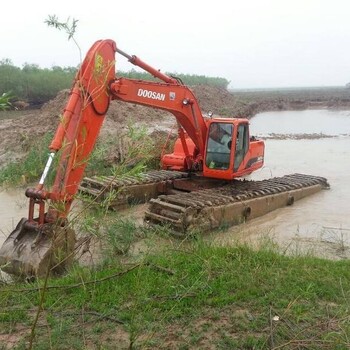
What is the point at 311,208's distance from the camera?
11.3 m

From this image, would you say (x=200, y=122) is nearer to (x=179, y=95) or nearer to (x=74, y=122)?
(x=179, y=95)

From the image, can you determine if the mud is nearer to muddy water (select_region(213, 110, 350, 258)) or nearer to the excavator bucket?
muddy water (select_region(213, 110, 350, 258))

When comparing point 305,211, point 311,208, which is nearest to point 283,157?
point 311,208

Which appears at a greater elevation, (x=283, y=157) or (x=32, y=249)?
(x=32, y=249)

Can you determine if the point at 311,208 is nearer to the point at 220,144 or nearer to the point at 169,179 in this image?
the point at 220,144

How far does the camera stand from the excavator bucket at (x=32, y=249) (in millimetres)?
5758

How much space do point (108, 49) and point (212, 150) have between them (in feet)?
11.8

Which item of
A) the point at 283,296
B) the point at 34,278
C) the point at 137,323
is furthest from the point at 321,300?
the point at 34,278

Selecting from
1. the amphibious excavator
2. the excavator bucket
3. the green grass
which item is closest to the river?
the amphibious excavator

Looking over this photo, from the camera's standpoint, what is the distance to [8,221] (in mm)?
9992

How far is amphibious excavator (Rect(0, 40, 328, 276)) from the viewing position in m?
5.96

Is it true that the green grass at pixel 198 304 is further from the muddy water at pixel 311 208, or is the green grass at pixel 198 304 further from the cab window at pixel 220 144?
the cab window at pixel 220 144

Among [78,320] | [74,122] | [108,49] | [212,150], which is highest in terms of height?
[108,49]

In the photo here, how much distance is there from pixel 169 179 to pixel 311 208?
3.38 meters
